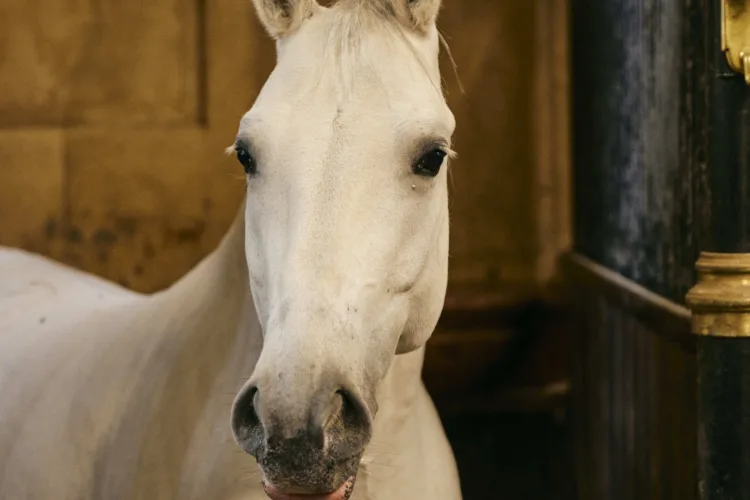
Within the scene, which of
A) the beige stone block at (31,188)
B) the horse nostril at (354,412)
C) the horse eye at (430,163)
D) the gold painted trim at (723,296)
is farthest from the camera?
the beige stone block at (31,188)

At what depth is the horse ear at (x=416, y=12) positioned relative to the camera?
1082 millimetres

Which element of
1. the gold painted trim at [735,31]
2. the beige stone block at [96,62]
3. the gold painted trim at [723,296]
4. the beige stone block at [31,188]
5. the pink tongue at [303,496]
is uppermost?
the beige stone block at [96,62]

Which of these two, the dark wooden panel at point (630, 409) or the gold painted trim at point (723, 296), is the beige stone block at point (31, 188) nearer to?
the dark wooden panel at point (630, 409)

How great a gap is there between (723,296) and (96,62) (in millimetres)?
2192

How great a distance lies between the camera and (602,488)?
2096 millimetres

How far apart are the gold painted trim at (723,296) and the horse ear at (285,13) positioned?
0.56 meters

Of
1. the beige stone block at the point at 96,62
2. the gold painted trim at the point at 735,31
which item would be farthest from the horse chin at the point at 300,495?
the beige stone block at the point at 96,62

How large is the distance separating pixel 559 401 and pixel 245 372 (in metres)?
2.20

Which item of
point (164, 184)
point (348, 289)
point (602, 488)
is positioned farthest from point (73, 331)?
point (164, 184)

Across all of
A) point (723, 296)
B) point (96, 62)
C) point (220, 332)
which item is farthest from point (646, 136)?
point (96, 62)

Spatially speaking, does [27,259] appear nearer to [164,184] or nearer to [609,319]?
[164,184]

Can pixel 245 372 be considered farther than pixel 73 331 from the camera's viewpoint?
No

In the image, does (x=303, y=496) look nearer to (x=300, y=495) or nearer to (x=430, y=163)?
(x=300, y=495)

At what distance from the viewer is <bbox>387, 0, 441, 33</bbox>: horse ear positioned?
3.55 feet
